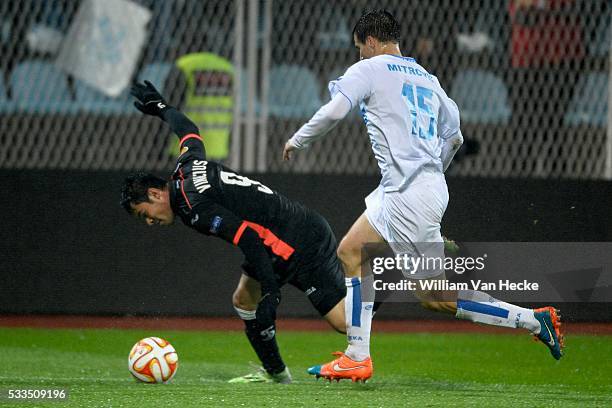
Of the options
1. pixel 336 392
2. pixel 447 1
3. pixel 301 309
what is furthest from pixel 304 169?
pixel 336 392

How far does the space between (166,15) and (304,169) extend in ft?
5.76

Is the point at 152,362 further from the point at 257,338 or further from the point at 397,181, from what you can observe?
the point at 397,181

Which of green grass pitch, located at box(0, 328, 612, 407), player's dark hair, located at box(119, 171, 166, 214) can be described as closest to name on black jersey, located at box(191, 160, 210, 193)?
player's dark hair, located at box(119, 171, 166, 214)

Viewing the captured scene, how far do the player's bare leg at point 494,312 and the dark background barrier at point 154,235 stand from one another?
10.8 feet

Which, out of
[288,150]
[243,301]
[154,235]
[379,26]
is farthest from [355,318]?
[154,235]

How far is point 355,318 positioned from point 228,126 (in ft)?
12.5

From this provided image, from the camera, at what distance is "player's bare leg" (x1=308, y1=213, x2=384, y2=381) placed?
6219mm

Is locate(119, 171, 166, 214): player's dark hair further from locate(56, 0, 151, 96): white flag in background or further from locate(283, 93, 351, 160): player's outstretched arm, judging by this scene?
locate(56, 0, 151, 96): white flag in background

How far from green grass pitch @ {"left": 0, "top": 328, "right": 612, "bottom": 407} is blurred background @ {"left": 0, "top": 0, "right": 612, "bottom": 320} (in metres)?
0.58

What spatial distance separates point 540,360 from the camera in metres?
8.06

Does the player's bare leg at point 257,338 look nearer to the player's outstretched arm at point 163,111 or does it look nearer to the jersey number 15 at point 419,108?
the player's outstretched arm at point 163,111

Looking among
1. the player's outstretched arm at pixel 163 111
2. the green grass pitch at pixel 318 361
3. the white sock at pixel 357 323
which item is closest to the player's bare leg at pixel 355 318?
the white sock at pixel 357 323

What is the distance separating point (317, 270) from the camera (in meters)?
6.57

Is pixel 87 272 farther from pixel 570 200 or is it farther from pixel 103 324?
pixel 570 200
